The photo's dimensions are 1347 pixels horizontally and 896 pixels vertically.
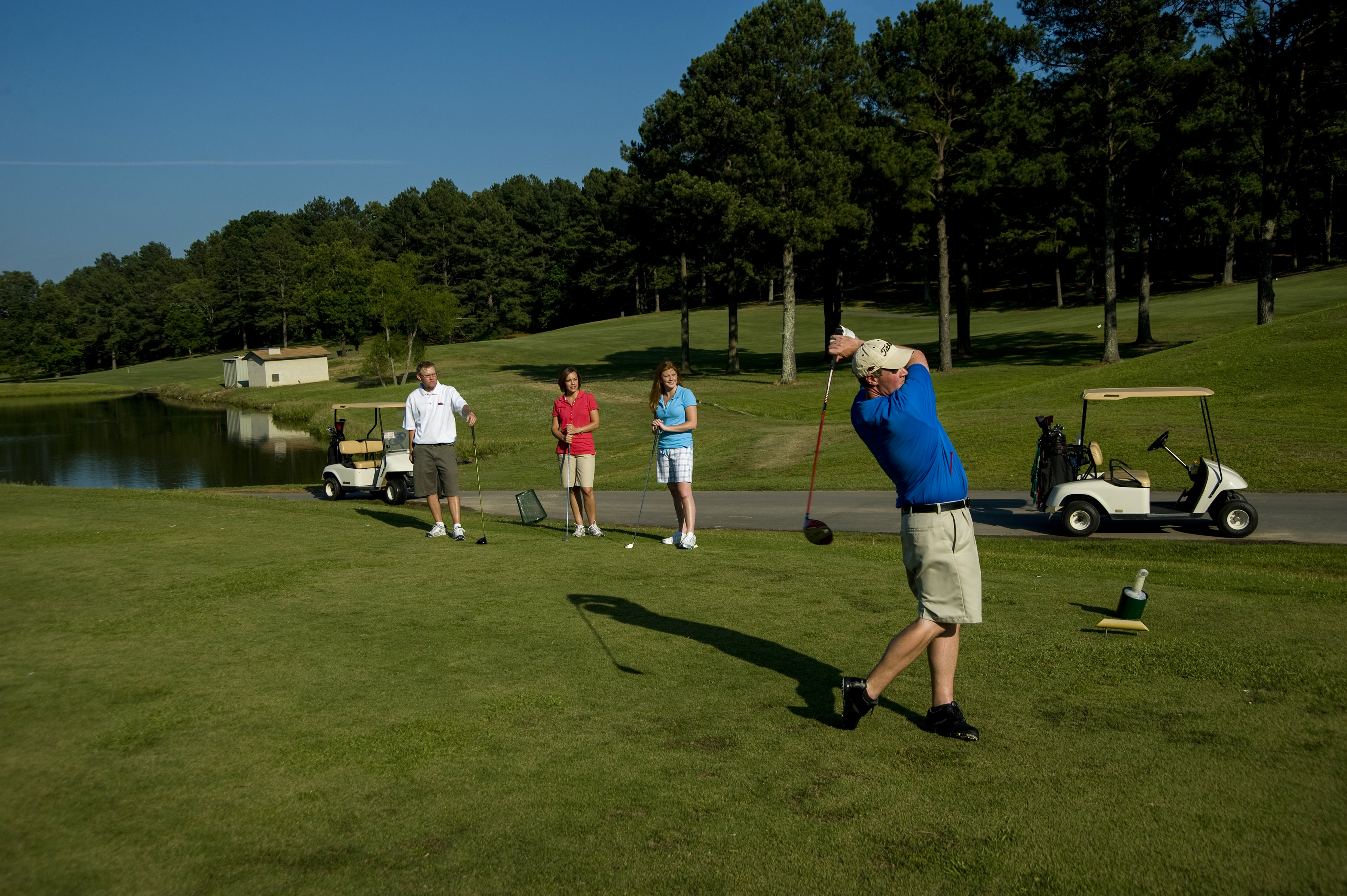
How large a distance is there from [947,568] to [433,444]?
8.22 m

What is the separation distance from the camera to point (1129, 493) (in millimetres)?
12609

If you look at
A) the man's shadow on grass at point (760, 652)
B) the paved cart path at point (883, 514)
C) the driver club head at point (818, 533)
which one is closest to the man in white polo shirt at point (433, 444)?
the paved cart path at point (883, 514)

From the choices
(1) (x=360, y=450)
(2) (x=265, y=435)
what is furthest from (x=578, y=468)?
(2) (x=265, y=435)

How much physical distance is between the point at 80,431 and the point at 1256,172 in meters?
68.6

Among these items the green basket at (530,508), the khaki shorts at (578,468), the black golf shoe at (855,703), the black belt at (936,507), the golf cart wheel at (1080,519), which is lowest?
the golf cart wheel at (1080,519)

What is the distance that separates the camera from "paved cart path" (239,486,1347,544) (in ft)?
41.5

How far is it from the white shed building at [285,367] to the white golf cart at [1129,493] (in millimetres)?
77206

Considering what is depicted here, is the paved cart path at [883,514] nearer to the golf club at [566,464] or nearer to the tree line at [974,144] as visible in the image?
the golf club at [566,464]

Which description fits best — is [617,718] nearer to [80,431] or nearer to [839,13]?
[839,13]

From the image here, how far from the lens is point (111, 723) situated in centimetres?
505

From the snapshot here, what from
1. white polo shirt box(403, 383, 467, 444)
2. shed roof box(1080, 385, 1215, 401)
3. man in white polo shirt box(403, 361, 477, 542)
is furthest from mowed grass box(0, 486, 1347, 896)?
shed roof box(1080, 385, 1215, 401)

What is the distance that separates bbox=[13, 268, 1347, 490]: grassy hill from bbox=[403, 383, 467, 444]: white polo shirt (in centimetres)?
793

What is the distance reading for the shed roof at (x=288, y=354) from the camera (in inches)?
3206

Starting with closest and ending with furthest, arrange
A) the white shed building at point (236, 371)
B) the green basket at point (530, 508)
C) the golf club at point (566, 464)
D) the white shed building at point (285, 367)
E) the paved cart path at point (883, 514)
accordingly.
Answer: the golf club at point (566, 464), the paved cart path at point (883, 514), the green basket at point (530, 508), the white shed building at point (285, 367), the white shed building at point (236, 371)
